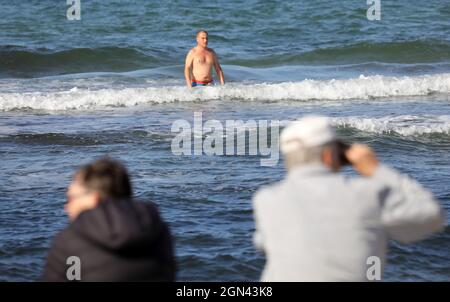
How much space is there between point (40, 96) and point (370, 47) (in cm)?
986

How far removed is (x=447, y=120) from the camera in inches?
499

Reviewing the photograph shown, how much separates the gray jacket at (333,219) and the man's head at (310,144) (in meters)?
0.03

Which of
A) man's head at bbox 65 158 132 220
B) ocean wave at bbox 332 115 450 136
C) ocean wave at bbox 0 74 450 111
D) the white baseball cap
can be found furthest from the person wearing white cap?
ocean wave at bbox 0 74 450 111

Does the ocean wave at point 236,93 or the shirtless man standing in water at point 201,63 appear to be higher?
the shirtless man standing in water at point 201,63

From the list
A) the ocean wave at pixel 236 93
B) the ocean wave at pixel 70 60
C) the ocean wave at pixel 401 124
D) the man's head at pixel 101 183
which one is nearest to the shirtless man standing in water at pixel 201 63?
the ocean wave at pixel 236 93

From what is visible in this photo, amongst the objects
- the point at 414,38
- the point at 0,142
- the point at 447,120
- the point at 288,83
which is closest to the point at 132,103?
the point at 288,83

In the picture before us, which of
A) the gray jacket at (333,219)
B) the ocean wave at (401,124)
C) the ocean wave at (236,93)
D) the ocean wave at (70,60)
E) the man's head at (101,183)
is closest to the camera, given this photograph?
the gray jacket at (333,219)

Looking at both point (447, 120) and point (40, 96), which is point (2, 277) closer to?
point (447, 120)

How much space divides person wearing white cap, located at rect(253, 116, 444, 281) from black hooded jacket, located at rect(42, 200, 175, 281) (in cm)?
40

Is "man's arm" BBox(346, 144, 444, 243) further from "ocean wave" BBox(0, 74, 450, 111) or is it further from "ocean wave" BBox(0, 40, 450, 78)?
"ocean wave" BBox(0, 40, 450, 78)

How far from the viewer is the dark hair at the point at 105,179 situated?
3.57 metres

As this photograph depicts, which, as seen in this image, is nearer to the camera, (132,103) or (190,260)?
(190,260)

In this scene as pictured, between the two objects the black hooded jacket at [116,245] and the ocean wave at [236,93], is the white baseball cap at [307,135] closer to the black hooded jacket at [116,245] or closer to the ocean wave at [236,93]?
the black hooded jacket at [116,245]

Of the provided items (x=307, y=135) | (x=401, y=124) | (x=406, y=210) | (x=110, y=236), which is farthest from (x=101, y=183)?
(x=401, y=124)
